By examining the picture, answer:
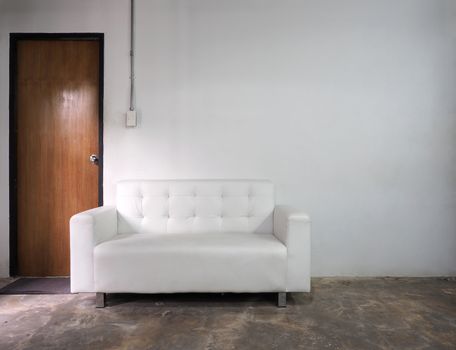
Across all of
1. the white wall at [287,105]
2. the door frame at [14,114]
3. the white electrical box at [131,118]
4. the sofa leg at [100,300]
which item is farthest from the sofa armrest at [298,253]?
the door frame at [14,114]

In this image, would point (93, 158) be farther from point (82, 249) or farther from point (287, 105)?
point (287, 105)

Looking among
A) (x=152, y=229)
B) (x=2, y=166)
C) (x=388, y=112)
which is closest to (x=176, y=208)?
(x=152, y=229)

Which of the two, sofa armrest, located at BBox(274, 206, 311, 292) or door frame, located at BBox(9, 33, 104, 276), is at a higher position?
door frame, located at BBox(9, 33, 104, 276)

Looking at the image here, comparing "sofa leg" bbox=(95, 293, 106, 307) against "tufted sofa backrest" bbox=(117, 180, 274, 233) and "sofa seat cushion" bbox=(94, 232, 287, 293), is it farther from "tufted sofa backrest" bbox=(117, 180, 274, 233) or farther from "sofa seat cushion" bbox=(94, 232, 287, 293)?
"tufted sofa backrest" bbox=(117, 180, 274, 233)

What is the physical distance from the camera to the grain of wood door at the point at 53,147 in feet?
10.0

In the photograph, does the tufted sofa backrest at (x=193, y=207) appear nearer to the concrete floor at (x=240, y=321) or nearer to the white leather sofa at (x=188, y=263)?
the white leather sofa at (x=188, y=263)

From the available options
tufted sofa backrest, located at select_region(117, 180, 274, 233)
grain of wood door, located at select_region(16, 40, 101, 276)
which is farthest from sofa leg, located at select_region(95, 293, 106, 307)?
grain of wood door, located at select_region(16, 40, 101, 276)

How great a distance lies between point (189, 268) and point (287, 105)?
5.54 ft

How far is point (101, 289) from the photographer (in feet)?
7.50

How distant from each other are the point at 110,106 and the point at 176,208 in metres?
1.14

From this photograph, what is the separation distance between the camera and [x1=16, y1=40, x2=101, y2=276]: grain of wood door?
10.0 ft

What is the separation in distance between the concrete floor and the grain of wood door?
0.63 m

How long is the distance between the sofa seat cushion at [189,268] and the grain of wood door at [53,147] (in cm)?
98

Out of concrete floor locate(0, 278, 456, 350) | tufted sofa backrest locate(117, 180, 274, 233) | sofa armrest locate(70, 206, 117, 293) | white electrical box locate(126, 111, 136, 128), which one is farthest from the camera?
white electrical box locate(126, 111, 136, 128)
